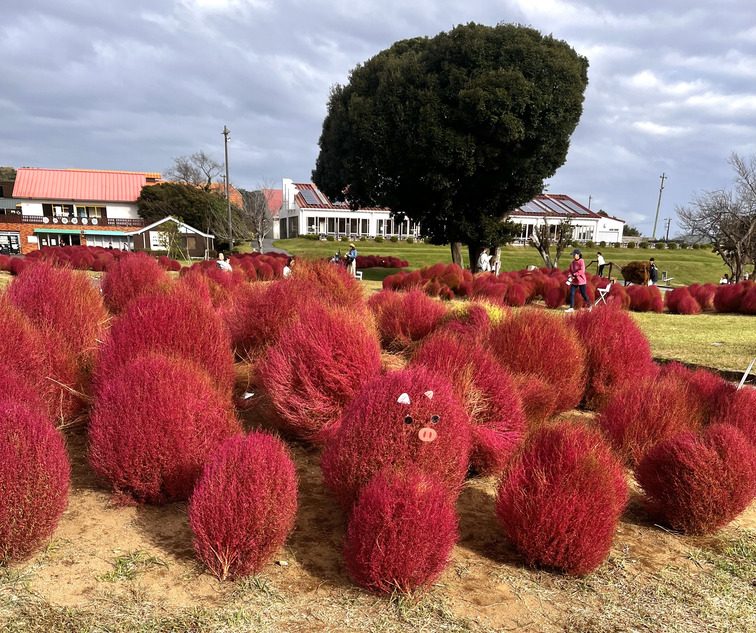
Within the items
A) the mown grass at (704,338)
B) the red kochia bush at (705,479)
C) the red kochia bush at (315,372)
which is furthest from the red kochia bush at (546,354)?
the mown grass at (704,338)

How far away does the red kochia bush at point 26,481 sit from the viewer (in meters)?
2.36

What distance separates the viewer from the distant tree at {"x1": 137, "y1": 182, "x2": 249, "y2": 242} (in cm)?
4028

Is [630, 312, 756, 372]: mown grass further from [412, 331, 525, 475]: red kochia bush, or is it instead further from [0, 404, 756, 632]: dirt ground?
[0, 404, 756, 632]: dirt ground

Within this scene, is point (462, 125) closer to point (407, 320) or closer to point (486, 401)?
point (407, 320)

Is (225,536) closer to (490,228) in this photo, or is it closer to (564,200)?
(490,228)

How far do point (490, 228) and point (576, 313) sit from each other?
46.0 ft

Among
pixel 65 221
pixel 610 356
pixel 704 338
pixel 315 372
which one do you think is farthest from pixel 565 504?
pixel 65 221

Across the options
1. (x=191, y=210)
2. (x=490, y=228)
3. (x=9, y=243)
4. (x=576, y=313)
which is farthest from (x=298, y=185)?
(x=576, y=313)

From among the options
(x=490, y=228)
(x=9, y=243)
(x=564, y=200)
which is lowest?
(x=9, y=243)

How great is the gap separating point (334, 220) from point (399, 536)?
1942 inches

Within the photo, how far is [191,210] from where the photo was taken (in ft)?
134

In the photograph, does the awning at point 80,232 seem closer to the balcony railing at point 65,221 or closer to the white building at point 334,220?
the balcony railing at point 65,221

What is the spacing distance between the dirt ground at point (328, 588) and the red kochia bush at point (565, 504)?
131 millimetres

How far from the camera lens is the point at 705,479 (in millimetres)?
2947
